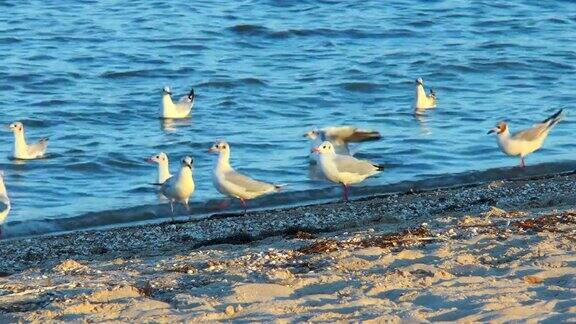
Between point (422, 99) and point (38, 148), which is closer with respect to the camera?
point (38, 148)

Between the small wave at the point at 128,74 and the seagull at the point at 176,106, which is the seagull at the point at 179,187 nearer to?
the seagull at the point at 176,106

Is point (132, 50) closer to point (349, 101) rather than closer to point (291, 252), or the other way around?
point (349, 101)

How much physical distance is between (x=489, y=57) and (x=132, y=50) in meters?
6.21

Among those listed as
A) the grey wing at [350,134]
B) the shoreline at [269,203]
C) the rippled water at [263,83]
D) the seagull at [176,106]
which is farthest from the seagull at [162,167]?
the seagull at [176,106]

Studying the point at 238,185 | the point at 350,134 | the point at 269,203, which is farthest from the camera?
the point at 350,134

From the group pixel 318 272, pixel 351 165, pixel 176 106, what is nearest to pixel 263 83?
pixel 176 106

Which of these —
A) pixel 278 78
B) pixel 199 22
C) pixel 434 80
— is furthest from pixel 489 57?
pixel 199 22

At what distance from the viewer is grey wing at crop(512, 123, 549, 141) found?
45.4 feet

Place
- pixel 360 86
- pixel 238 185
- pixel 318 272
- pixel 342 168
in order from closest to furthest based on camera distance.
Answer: pixel 318 272 → pixel 238 185 → pixel 342 168 → pixel 360 86

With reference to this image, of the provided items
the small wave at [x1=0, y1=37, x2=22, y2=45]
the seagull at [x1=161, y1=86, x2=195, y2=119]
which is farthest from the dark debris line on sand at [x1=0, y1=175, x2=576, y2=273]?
the small wave at [x1=0, y1=37, x2=22, y2=45]

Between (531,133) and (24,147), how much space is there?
5847 millimetres

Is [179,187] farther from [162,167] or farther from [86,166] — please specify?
[86,166]

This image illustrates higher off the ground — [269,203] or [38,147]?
[38,147]

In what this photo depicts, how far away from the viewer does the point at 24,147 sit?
14.7 metres
